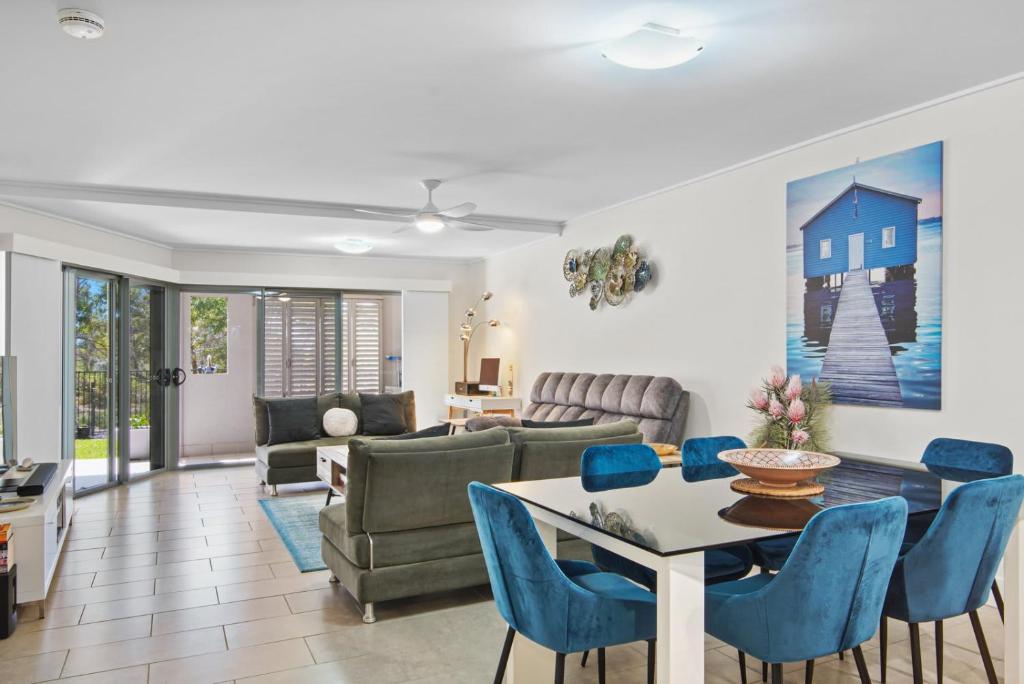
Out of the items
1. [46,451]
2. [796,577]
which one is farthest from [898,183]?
[46,451]

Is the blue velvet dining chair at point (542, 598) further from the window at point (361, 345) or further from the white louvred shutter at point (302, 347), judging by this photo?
the window at point (361, 345)

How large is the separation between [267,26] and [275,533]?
3.37 m

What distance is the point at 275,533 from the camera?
16.4 ft

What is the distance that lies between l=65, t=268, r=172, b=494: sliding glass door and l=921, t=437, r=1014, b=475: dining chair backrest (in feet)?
20.9

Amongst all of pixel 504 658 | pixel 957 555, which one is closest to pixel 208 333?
pixel 504 658

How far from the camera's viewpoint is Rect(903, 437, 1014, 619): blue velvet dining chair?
2734mm

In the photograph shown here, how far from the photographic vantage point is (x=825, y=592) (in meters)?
1.83

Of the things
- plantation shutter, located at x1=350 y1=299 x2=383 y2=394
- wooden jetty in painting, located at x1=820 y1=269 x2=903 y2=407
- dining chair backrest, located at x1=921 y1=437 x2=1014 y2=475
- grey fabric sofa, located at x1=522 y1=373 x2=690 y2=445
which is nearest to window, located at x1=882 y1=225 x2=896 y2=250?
wooden jetty in painting, located at x1=820 y1=269 x2=903 y2=407

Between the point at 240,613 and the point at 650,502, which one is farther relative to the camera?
the point at 240,613

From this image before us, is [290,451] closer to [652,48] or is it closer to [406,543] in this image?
[406,543]

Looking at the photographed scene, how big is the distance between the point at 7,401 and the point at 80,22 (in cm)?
311

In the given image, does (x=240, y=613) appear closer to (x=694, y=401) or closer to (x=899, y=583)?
(x=899, y=583)

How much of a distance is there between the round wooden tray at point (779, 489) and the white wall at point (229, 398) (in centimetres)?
736

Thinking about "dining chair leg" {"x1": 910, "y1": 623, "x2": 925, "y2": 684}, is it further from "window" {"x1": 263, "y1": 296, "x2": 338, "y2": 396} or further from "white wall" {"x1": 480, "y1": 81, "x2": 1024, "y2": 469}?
"window" {"x1": 263, "y1": 296, "x2": 338, "y2": 396}
